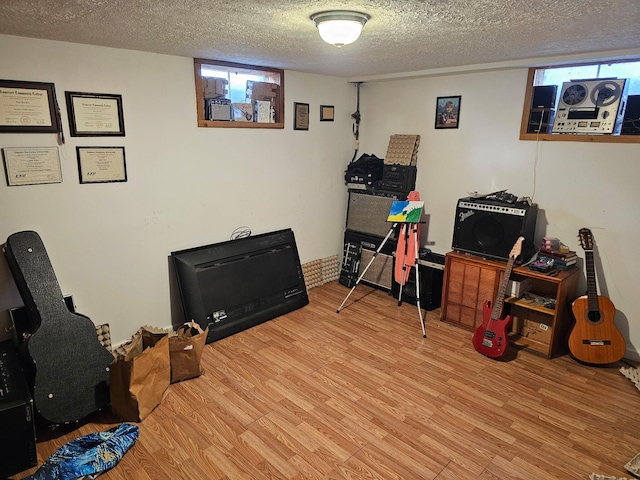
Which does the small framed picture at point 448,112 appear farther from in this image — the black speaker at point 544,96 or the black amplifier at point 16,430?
the black amplifier at point 16,430

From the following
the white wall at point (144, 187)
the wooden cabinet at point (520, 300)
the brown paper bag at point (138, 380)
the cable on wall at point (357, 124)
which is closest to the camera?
the brown paper bag at point (138, 380)

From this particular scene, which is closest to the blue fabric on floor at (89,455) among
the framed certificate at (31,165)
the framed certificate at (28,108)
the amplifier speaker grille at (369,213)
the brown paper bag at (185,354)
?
the brown paper bag at (185,354)

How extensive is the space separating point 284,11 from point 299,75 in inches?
85.7

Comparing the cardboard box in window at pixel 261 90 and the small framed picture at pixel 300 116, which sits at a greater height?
the cardboard box in window at pixel 261 90

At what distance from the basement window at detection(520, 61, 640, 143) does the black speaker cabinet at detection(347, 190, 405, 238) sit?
1.39 meters

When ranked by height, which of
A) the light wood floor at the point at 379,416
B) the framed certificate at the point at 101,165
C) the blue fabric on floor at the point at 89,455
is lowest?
the light wood floor at the point at 379,416

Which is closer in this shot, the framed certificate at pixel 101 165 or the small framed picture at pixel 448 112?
the framed certificate at pixel 101 165

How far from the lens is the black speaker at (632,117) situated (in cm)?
292

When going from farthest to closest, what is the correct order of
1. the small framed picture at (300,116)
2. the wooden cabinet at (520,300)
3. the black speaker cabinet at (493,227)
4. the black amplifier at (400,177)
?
the black amplifier at (400,177), the small framed picture at (300,116), the black speaker cabinet at (493,227), the wooden cabinet at (520,300)

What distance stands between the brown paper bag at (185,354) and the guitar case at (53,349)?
1.37 feet

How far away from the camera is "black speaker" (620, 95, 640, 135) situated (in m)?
2.92

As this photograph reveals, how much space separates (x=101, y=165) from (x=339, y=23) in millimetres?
1939

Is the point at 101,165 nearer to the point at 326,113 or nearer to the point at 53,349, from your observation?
the point at 53,349

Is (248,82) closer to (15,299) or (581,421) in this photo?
(15,299)
